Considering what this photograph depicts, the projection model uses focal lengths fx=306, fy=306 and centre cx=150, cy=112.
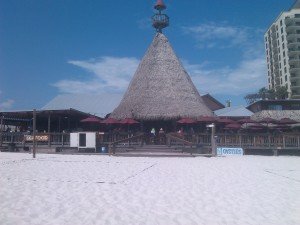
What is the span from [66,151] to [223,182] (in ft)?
59.0

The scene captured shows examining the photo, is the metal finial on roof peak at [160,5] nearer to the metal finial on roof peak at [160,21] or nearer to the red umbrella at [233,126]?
the metal finial on roof peak at [160,21]

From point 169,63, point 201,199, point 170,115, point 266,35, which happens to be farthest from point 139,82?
point 266,35

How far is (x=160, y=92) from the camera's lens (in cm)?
3484

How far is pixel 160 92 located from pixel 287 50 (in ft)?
177

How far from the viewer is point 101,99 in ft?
144

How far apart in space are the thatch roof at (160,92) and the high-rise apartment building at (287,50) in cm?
4097

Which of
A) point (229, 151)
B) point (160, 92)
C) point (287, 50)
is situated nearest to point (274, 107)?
point (160, 92)

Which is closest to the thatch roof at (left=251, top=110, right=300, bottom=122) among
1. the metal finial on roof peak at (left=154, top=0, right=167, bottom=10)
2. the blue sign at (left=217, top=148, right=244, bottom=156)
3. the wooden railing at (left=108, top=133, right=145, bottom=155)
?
the blue sign at (left=217, top=148, right=244, bottom=156)

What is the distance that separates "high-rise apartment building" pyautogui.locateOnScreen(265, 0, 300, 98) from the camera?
74062 millimetres

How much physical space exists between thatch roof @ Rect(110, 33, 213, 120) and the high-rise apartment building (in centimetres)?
4097

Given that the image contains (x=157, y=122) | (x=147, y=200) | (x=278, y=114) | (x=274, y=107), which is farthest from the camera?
(x=274, y=107)

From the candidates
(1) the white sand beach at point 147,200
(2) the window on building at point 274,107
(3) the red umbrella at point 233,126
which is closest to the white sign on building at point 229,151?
(3) the red umbrella at point 233,126

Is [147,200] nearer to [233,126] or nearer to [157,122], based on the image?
[233,126]

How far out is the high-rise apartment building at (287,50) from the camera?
2916 inches
